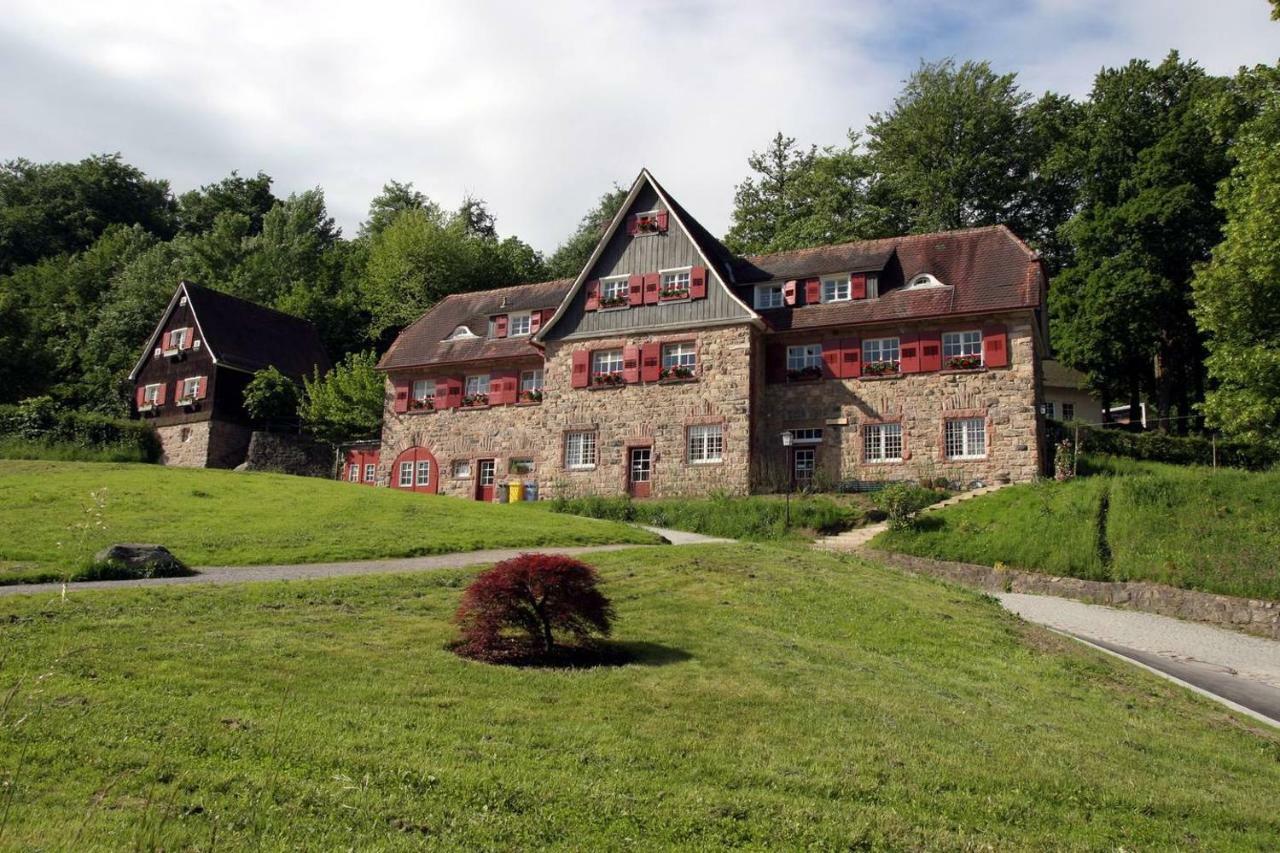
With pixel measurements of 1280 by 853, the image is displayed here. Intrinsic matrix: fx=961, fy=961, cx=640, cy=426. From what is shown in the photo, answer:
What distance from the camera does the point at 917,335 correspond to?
3441 centimetres

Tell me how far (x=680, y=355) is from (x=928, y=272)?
9728 millimetres

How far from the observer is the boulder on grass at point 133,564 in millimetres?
16641

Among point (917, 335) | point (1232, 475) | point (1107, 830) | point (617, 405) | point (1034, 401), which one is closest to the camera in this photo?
point (1107, 830)

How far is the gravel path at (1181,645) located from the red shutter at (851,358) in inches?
505

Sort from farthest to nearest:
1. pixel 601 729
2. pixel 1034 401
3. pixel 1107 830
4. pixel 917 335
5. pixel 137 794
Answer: pixel 917 335 < pixel 1034 401 < pixel 601 729 < pixel 1107 830 < pixel 137 794

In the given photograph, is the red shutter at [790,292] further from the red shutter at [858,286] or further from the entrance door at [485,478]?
the entrance door at [485,478]

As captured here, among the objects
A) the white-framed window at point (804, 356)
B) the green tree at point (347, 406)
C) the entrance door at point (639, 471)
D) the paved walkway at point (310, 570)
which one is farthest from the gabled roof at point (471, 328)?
the paved walkway at point (310, 570)

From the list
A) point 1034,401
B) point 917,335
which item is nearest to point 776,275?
point 917,335

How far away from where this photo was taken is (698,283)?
1444 inches

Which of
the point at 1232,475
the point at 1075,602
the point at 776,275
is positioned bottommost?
the point at 1075,602

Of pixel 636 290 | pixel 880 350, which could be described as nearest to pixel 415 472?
pixel 636 290

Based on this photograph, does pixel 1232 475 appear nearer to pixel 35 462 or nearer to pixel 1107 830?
pixel 1107 830

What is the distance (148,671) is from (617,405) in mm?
28721

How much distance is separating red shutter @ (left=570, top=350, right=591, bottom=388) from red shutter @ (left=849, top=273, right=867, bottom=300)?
1050 cm
